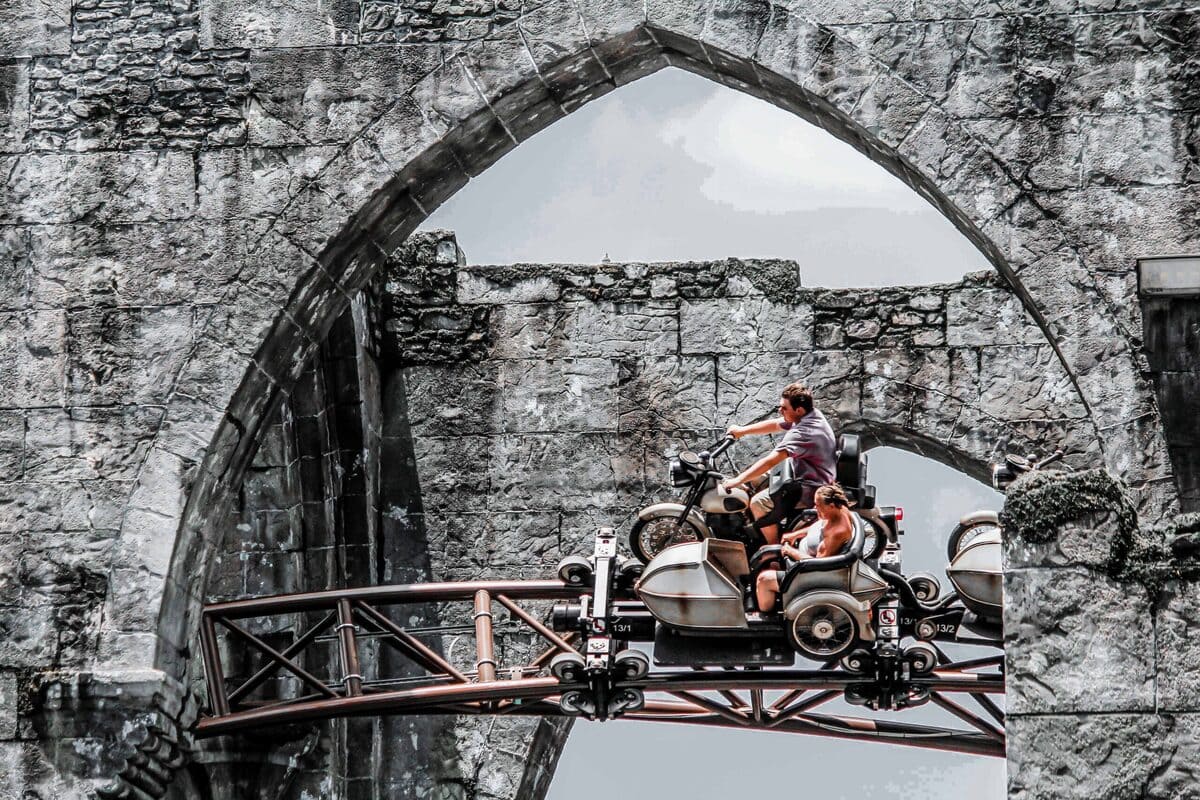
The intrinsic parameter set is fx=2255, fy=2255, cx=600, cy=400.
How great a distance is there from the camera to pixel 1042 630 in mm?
5652

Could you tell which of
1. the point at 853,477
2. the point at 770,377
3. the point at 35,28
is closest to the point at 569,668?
the point at 853,477

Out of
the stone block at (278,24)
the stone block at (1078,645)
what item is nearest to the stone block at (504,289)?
the stone block at (278,24)

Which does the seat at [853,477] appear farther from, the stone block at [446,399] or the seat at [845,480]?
the stone block at [446,399]

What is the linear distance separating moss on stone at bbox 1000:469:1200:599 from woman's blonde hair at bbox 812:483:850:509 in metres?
3.56

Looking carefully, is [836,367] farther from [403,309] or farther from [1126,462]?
[1126,462]

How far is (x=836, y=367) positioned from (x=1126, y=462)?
471 centimetres

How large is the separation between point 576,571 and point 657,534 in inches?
18.3

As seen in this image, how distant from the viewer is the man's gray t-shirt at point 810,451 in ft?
33.2

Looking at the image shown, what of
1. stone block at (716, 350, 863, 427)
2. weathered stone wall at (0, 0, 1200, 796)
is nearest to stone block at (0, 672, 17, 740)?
weathered stone wall at (0, 0, 1200, 796)

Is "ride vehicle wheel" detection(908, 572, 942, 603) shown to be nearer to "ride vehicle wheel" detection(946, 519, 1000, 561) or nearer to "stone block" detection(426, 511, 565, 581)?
"ride vehicle wheel" detection(946, 519, 1000, 561)

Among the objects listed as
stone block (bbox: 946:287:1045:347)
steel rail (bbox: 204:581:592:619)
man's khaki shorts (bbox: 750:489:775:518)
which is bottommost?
steel rail (bbox: 204:581:592:619)

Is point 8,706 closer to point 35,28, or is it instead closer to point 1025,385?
point 35,28

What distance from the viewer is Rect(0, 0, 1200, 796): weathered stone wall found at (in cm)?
967

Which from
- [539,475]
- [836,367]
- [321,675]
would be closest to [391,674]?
[321,675]
